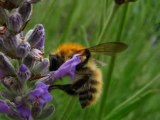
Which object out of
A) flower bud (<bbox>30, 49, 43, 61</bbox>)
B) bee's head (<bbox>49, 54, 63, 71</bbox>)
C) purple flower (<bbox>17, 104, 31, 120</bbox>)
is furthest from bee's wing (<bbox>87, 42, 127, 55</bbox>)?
purple flower (<bbox>17, 104, 31, 120</bbox>)

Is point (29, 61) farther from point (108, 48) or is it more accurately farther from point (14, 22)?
point (108, 48)

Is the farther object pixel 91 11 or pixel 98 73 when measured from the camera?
pixel 91 11

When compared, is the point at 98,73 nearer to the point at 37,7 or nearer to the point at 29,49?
the point at 29,49

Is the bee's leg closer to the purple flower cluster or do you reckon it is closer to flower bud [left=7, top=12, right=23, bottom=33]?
the purple flower cluster

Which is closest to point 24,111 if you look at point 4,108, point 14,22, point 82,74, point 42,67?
point 4,108

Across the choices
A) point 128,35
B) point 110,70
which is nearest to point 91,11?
point 128,35

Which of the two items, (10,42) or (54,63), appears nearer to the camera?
(10,42)
